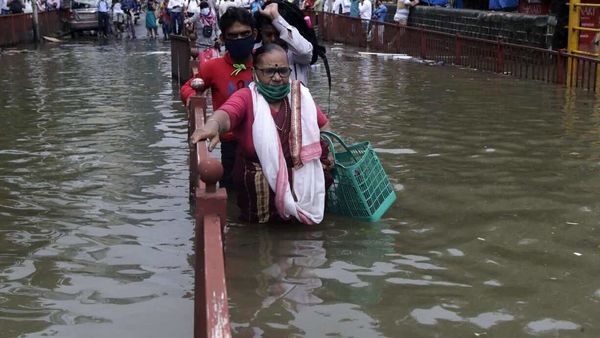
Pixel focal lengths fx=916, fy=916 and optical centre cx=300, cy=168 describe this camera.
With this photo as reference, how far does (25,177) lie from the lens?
8766 mm

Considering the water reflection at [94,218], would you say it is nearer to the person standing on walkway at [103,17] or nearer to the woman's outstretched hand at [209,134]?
the woman's outstretched hand at [209,134]

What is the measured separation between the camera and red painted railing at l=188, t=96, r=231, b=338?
3328mm

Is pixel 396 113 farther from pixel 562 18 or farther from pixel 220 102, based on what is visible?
pixel 562 18

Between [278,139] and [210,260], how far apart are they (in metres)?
2.62

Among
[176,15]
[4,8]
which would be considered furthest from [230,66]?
[4,8]

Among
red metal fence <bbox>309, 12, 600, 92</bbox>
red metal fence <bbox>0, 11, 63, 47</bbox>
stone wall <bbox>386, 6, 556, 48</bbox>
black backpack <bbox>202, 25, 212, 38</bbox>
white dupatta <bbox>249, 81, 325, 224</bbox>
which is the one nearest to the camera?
white dupatta <bbox>249, 81, 325, 224</bbox>

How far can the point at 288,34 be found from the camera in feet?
22.9

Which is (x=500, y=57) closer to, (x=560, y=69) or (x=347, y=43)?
(x=560, y=69)

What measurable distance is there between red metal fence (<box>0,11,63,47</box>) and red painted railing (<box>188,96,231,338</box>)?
25.2 meters

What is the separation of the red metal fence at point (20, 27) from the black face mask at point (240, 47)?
73.5 ft

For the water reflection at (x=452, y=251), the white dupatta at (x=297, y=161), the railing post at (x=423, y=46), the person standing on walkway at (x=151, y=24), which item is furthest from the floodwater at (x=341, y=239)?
the person standing on walkway at (x=151, y=24)

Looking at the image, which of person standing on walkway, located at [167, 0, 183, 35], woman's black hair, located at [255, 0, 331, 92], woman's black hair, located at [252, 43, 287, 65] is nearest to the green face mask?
woman's black hair, located at [252, 43, 287, 65]

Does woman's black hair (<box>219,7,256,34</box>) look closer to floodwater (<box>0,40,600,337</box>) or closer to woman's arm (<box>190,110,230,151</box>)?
woman's arm (<box>190,110,230,151</box>)

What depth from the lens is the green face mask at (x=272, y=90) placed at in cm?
628
